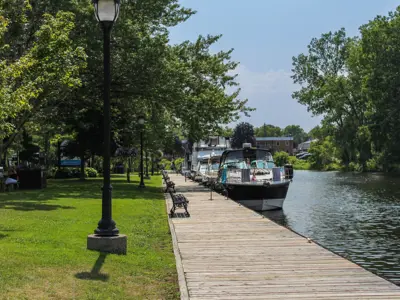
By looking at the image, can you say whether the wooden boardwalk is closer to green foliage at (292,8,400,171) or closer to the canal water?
the canal water

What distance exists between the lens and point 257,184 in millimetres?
25016

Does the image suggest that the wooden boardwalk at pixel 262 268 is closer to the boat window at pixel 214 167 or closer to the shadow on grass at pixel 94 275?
the shadow on grass at pixel 94 275

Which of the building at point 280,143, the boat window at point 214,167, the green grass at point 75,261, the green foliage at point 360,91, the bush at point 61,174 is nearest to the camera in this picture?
the green grass at point 75,261

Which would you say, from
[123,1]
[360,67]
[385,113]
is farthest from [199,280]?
[360,67]

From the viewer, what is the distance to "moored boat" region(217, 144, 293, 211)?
82.0 feet

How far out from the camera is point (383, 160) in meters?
74.8

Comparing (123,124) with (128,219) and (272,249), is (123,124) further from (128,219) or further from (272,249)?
(272,249)

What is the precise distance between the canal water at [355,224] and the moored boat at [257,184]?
0.79 m

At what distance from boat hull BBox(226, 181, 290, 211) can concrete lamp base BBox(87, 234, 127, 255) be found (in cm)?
1584

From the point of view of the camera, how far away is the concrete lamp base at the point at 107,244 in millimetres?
9438

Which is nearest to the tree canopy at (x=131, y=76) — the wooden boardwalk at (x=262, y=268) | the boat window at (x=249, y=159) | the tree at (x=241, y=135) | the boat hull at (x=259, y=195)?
the boat window at (x=249, y=159)

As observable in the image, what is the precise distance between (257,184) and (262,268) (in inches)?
635

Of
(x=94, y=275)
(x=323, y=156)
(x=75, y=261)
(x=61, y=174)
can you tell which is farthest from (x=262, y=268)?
(x=323, y=156)

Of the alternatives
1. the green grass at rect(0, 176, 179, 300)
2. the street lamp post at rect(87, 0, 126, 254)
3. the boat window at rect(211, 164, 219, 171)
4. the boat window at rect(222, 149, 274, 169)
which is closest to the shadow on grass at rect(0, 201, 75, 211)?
the green grass at rect(0, 176, 179, 300)
